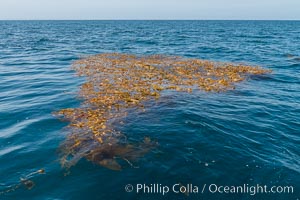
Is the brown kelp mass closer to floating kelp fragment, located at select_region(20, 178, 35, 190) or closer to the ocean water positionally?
the ocean water

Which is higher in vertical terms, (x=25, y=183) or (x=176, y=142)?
(x=176, y=142)

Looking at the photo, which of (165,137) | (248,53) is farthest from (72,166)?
(248,53)

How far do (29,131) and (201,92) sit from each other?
411 inches

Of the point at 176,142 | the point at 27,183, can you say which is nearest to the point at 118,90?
the point at 176,142

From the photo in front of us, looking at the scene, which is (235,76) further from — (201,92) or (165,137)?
(165,137)

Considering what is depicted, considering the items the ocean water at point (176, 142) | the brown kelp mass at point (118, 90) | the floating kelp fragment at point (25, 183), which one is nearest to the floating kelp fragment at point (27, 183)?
the floating kelp fragment at point (25, 183)

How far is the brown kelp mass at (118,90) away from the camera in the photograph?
36.5ft

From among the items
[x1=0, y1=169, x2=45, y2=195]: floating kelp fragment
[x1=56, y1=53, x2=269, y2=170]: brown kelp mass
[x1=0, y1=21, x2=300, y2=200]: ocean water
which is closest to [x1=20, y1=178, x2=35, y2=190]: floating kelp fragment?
[x1=0, y1=169, x2=45, y2=195]: floating kelp fragment

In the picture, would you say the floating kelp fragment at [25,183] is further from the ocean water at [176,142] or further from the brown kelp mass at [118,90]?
the brown kelp mass at [118,90]

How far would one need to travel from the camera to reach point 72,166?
400 inches

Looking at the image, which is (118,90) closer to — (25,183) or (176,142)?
(176,142)

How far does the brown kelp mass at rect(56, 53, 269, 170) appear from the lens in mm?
11137

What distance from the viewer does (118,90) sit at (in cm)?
1850

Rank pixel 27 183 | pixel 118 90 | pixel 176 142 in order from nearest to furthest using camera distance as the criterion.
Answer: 1. pixel 27 183
2. pixel 176 142
3. pixel 118 90
